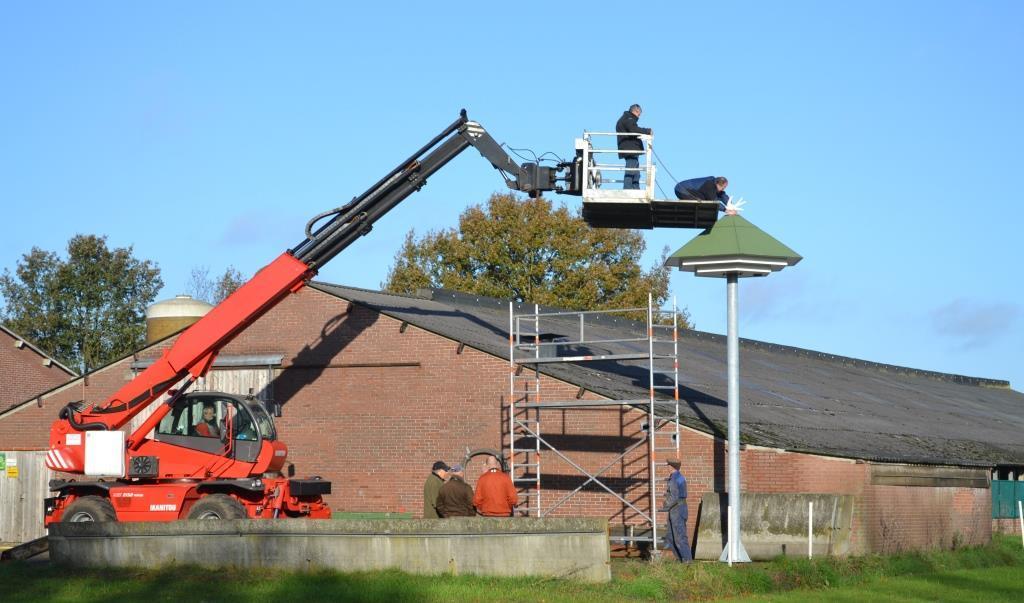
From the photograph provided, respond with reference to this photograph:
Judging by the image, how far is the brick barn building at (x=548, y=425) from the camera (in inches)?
1016

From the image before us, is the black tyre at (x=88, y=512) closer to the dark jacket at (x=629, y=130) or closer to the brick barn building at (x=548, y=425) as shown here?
the brick barn building at (x=548, y=425)

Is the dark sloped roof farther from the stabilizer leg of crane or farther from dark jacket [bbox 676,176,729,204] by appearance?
the stabilizer leg of crane

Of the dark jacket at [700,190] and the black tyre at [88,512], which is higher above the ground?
the dark jacket at [700,190]

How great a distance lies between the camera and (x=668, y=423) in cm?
2602

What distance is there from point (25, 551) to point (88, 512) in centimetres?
127

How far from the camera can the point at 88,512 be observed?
79.2ft

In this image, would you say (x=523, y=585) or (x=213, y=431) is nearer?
(x=523, y=585)

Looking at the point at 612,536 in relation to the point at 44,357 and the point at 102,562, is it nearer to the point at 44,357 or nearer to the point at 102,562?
the point at 102,562

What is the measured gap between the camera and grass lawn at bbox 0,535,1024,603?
17844 mm

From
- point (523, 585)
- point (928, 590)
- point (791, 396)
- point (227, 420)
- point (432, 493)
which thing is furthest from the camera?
point (791, 396)

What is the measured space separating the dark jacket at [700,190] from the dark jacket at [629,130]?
101cm

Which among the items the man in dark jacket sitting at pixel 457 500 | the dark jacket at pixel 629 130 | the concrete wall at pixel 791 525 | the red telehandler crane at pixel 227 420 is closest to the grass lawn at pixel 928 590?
the concrete wall at pixel 791 525

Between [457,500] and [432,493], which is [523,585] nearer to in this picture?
[457,500]

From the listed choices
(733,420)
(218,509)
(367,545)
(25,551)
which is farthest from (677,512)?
(25,551)
